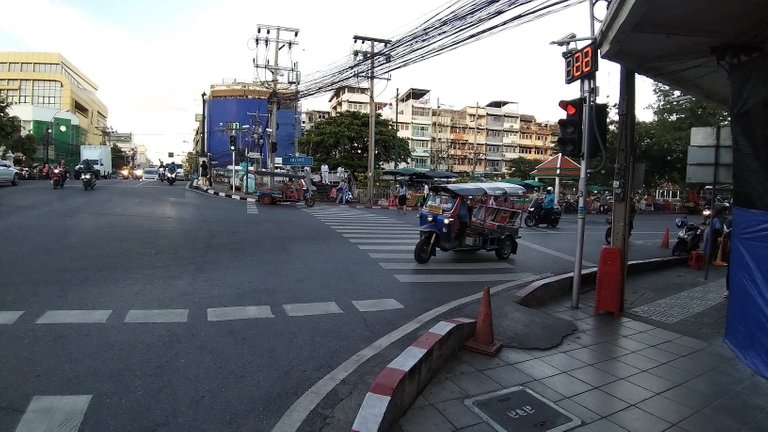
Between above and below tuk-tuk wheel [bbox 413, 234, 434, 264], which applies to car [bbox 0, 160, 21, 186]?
above

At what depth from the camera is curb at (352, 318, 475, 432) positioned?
10.5 ft

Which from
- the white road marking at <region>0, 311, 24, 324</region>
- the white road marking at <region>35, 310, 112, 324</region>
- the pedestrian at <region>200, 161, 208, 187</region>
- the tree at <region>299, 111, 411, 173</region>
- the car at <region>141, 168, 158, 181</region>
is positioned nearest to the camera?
the white road marking at <region>0, 311, 24, 324</region>

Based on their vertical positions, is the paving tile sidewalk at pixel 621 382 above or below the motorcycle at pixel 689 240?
below

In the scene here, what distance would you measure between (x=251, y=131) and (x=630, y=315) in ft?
123

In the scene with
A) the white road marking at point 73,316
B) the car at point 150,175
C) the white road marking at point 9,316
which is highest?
the car at point 150,175

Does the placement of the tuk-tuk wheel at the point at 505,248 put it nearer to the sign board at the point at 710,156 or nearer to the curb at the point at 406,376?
the sign board at the point at 710,156

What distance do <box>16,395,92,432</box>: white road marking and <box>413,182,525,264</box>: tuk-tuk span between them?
7121mm

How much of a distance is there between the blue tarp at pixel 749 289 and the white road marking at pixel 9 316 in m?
7.74

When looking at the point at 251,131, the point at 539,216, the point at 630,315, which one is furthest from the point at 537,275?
the point at 251,131

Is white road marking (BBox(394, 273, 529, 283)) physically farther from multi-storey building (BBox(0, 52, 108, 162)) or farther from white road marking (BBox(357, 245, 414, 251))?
multi-storey building (BBox(0, 52, 108, 162))

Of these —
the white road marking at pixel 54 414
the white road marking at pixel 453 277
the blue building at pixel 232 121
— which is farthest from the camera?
the blue building at pixel 232 121

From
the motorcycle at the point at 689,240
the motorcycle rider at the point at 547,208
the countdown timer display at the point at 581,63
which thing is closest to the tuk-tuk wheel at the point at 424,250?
the countdown timer display at the point at 581,63

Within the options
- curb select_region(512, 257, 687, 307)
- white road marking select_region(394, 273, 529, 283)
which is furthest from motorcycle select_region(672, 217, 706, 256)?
white road marking select_region(394, 273, 529, 283)

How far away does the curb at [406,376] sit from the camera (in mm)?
3199
